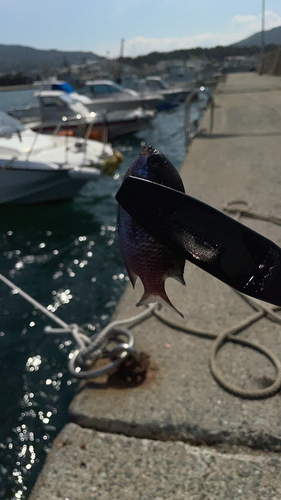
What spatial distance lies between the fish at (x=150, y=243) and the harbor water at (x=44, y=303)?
328 centimetres

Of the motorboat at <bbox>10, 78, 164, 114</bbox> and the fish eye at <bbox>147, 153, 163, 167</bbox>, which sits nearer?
the fish eye at <bbox>147, 153, 163, 167</bbox>

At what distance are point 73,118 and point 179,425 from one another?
14.8 m

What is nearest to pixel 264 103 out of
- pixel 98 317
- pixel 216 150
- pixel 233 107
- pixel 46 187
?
pixel 233 107

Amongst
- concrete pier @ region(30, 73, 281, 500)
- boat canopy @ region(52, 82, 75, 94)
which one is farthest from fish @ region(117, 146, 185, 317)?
boat canopy @ region(52, 82, 75, 94)

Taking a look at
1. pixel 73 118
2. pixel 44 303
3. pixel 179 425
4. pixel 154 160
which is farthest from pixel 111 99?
pixel 154 160

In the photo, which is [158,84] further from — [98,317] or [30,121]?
[98,317]

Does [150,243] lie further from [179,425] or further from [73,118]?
[73,118]

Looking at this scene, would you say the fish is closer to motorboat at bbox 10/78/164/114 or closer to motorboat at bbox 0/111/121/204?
motorboat at bbox 0/111/121/204

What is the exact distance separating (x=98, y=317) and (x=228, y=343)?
312 cm

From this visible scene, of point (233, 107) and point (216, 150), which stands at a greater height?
point (233, 107)

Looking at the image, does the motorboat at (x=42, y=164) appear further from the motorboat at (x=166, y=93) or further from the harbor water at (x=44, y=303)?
the motorboat at (x=166, y=93)

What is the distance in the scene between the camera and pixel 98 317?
5.58 m

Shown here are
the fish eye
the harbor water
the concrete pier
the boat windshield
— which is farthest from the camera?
the boat windshield

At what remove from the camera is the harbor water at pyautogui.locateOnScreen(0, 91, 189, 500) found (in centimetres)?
371
